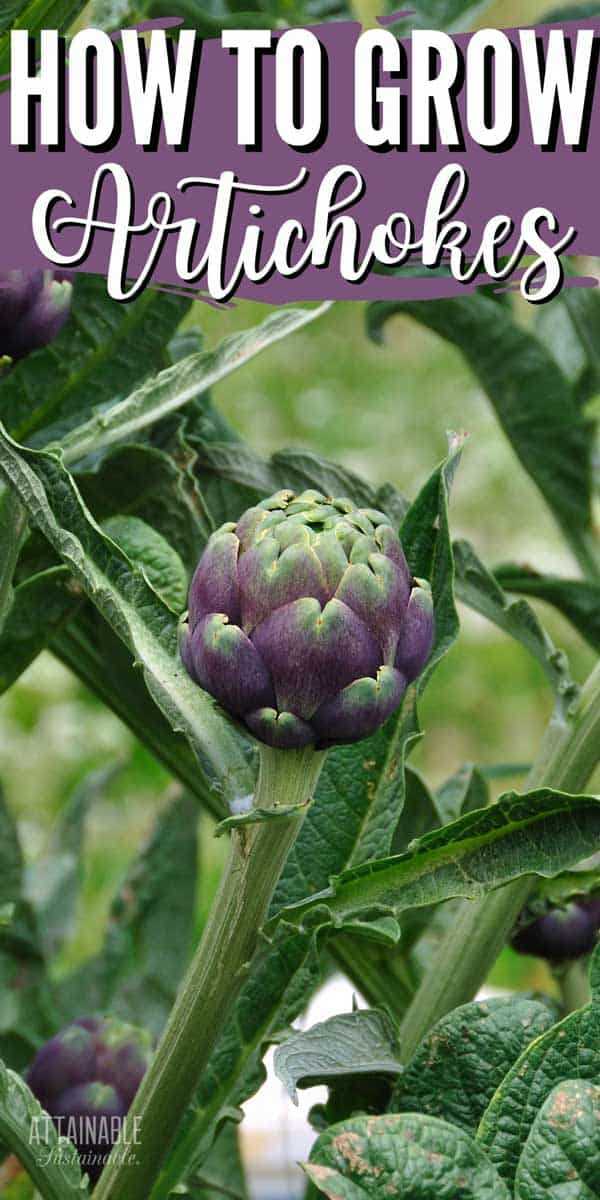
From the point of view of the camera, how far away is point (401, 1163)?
42 cm

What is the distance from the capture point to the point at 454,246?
0.71 meters

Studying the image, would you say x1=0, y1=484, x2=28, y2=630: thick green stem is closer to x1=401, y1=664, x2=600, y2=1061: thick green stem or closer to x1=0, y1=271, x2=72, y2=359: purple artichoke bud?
x1=0, y1=271, x2=72, y2=359: purple artichoke bud

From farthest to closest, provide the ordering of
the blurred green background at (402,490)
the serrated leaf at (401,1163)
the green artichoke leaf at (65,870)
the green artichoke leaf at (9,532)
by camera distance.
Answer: the blurred green background at (402,490) < the green artichoke leaf at (65,870) < the green artichoke leaf at (9,532) < the serrated leaf at (401,1163)

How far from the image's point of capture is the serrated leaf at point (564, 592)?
2.44 feet

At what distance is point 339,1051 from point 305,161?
38 centimetres

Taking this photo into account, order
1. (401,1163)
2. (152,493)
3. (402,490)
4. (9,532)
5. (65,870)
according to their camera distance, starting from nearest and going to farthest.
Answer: (401,1163)
(9,532)
(152,493)
(65,870)
(402,490)

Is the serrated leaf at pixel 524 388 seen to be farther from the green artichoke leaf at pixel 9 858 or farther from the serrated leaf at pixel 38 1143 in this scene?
the serrated leaf at pixel 38 1143

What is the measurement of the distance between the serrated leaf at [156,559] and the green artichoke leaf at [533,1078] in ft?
0.67

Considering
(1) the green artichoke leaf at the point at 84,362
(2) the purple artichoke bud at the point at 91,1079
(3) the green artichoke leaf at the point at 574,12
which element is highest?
(3) the green artichoke leaf at the point at 574,12

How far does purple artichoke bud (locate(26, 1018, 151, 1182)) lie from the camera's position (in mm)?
615

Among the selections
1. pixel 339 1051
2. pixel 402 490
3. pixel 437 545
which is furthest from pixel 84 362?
pixel 402 490

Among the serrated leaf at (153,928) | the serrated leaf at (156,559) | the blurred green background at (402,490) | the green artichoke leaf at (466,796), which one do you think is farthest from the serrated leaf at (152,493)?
the blurred green background at (402,490)

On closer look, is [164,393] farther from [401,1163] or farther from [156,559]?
[401,1163]

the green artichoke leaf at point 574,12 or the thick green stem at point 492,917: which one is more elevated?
the green artichoke leaf at point 574,12
